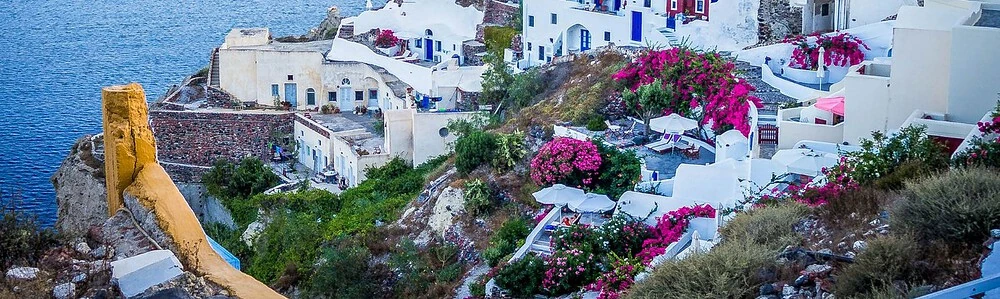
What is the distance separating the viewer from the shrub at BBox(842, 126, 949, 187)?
15.7 metres

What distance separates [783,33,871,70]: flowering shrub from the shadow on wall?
696 inches

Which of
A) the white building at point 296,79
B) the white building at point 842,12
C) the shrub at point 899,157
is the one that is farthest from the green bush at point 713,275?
the white building at point 296,79

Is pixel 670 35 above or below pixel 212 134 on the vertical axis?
above

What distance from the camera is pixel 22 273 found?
33.6 ft

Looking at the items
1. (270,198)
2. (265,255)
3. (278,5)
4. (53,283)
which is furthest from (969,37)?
(278,5)

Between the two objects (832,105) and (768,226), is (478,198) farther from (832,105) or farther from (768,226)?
(768,226)

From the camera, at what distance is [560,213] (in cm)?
2236

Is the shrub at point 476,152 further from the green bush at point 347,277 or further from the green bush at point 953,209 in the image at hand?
the green bush at point 953,209

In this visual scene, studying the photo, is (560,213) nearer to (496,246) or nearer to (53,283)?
(496,246)

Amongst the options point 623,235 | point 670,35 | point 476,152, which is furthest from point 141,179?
point 670,35

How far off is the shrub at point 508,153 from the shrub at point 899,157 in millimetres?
10498

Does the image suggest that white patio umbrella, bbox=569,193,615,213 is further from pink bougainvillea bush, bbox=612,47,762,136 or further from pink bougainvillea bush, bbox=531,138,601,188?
pink bougainvillea bush, bbox=612,47,762,136

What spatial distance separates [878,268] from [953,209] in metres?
1.13

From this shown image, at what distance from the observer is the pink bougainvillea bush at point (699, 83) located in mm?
24688
